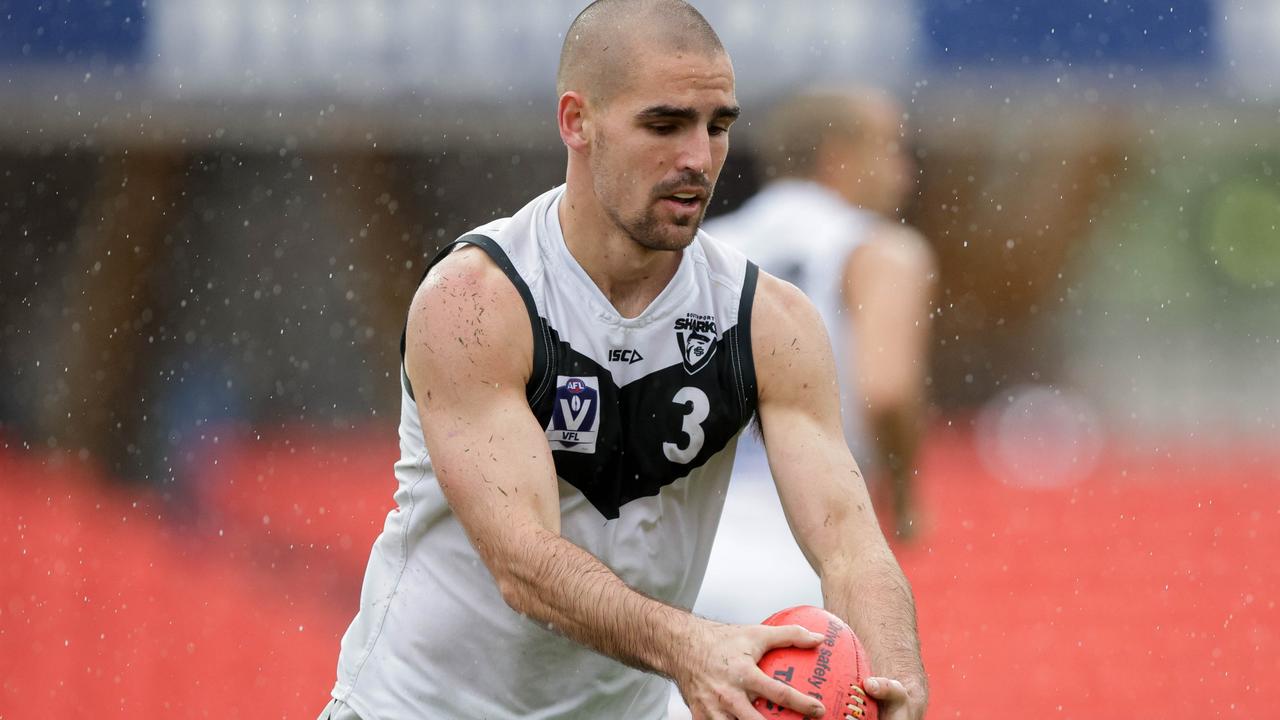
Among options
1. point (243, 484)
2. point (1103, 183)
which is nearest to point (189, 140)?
point (243, 484)

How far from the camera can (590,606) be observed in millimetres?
2703

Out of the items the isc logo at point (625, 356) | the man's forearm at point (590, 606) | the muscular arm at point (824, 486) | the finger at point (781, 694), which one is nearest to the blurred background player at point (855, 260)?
the muscular arm at point (824, 486)

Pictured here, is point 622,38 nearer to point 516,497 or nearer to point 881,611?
point 516,497

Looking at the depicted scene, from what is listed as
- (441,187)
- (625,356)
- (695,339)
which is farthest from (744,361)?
(441,187)

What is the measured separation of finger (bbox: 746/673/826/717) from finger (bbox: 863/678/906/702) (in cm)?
16

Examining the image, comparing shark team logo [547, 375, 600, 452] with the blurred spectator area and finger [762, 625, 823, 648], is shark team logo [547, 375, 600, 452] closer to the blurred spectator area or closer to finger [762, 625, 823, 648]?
finger [762, 625, 823, 648]

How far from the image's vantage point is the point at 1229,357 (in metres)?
24.4

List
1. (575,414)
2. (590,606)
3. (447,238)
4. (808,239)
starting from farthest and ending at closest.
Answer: (447,238) → (808,239) → (575,414) → (590,606)

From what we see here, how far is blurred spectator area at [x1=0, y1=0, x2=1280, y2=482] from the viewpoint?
18.9 meters

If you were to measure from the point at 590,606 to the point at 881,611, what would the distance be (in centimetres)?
59

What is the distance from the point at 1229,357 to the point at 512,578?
77.8 feet

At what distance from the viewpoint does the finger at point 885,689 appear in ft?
8.57

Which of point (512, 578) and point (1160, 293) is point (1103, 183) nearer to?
point (1160, 293)

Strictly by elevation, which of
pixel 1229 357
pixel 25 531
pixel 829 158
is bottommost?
pixel 25 531
